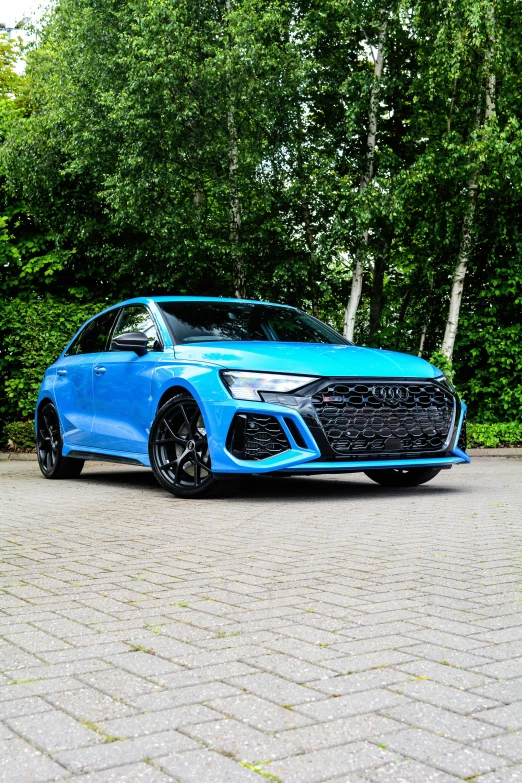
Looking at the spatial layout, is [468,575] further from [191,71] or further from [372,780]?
[191,71]

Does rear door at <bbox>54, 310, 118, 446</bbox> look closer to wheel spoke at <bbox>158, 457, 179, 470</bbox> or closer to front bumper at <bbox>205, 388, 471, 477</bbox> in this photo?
wheel spoke at <bbox>158, 457, 179, 470</bbox>

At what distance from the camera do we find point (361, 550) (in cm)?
570

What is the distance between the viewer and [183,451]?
328 inches

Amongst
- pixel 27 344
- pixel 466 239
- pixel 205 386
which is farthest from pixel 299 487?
pixel 466 239

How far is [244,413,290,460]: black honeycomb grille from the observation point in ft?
25.4

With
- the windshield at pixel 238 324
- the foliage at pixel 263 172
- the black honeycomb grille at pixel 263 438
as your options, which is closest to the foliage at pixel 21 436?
the foliage at pixel 263 172

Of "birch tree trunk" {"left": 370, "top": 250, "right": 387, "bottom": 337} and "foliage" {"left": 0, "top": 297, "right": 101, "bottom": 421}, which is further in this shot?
"birch tree trunk" {"left": 370, "top": 250, "right": 387, "bottom": 337}

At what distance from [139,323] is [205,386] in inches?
70.6

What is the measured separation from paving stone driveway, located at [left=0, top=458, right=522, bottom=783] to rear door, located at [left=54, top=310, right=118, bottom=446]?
3.01 m

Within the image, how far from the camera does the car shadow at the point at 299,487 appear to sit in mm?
8617

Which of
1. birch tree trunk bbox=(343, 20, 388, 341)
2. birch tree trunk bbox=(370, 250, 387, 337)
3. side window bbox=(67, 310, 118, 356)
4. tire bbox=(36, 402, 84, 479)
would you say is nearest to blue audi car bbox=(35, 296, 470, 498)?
side window bbox=(67, 310, 118, 356)

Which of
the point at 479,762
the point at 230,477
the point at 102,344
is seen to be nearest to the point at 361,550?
the point at 230,477

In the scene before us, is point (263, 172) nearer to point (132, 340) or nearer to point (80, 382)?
point (80, 382)

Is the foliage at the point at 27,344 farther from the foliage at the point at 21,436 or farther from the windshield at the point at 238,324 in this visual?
the windshield at the point at 238,324
